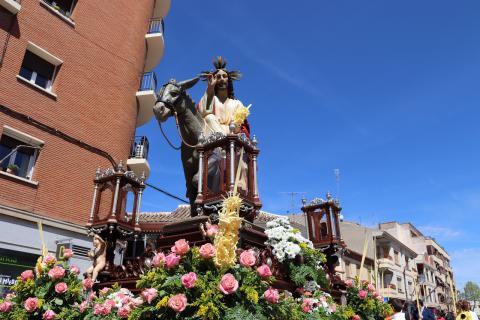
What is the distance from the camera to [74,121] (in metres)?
13.2

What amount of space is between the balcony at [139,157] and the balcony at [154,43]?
4364 millimetres

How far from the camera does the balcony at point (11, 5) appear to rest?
11250 mm

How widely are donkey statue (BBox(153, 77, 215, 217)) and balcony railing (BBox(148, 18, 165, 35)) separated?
1354 centimetres

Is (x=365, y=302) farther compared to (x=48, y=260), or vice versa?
(x=365, y=302)

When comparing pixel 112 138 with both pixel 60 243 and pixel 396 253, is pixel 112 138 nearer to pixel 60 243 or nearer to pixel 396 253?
pixel 60 243

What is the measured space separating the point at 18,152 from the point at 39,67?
3.09 metres

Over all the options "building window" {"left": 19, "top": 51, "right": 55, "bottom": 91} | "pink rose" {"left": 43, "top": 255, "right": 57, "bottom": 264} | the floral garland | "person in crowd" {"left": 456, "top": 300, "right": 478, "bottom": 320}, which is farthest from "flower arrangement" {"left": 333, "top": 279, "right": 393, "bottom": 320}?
"building window" {"left": 19, "top": 51, "right": 55, "bottom": 91}

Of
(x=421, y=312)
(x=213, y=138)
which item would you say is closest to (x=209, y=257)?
(x=213, y=138)

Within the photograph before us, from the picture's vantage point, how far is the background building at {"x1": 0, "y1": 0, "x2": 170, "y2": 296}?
10953mm

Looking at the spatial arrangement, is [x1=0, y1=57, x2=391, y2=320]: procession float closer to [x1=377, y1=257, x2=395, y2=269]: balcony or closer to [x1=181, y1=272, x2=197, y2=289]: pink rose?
[x1=181, y1=272, x2=197, y2=289]: pink rose

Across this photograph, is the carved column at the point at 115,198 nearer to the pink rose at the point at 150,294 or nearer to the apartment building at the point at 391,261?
the pink rose at the point at 150,294

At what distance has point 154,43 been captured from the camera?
59.2 ft

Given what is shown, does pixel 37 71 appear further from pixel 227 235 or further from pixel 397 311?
pixel 397 311

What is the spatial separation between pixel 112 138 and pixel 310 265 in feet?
36.8
